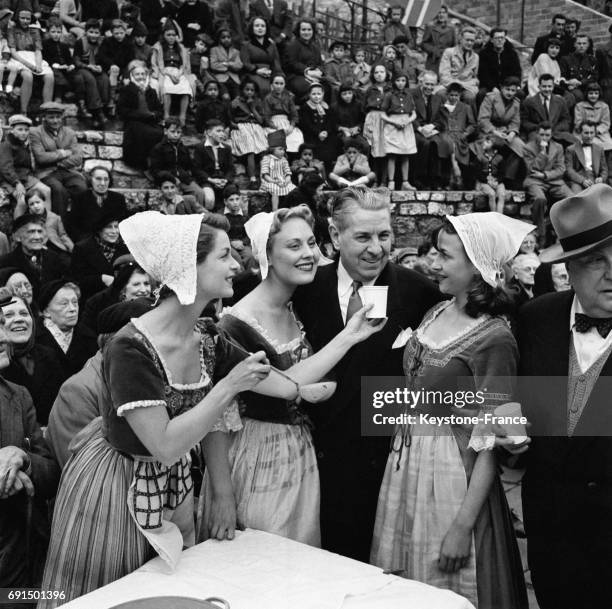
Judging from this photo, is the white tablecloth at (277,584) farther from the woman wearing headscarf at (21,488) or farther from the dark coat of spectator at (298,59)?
the dark coat of spectator at (298,59)

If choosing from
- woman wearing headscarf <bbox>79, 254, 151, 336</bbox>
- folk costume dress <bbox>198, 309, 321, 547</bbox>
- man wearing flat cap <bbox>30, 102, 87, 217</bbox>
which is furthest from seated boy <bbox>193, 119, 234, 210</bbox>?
folk costume dress <bbox>198, 309, 321, 547</bbox>

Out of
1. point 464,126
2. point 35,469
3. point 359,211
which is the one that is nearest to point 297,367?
point 359,211


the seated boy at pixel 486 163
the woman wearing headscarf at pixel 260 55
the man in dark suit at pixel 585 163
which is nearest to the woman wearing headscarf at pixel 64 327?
the woman wearing headscarf at pixel 260 55

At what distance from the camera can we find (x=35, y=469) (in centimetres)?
298

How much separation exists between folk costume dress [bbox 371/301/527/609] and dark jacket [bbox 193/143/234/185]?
7.60 m

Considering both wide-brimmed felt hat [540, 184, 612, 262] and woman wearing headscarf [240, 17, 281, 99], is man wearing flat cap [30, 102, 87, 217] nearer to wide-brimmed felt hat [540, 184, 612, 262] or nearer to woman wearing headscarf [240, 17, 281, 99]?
woman wearing headscarf [240, 17, 281, 99]

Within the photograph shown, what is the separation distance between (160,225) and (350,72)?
461 inches

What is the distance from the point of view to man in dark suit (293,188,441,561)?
122 inches

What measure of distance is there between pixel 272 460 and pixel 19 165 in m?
6.61

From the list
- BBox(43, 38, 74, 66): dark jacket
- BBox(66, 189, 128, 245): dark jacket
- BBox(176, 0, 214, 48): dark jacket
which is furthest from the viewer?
BBox(176, 0, 214, 48): dark jacket

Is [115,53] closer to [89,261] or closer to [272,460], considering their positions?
[89,261]

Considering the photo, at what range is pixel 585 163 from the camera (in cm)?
1298

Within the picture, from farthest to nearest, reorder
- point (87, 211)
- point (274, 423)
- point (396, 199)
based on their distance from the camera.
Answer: point (396, 199) < point (87, 211) < point (274, 423)

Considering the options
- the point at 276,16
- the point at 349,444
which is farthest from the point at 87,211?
the point at 276,16
